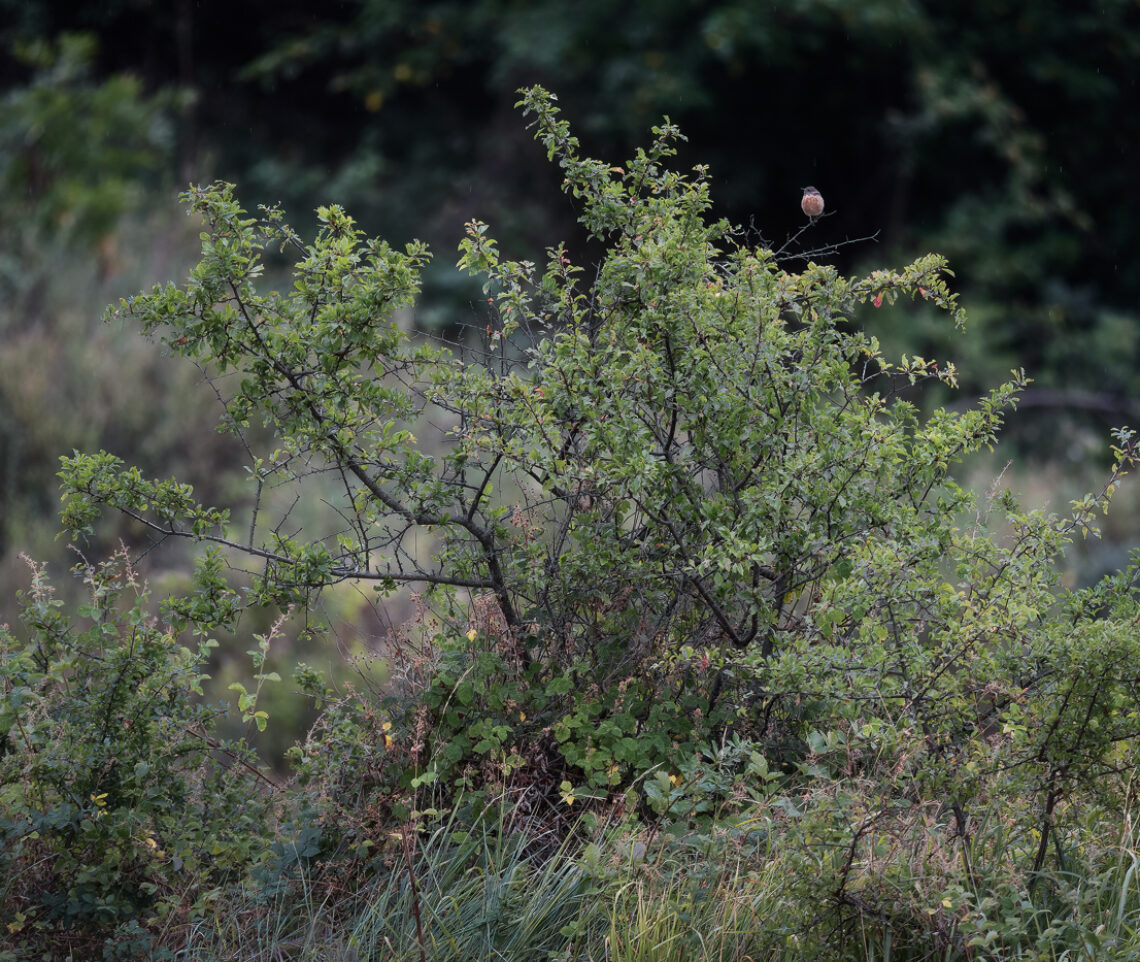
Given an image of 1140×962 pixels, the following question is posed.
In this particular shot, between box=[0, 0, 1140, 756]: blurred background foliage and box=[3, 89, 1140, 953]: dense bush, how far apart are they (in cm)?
848

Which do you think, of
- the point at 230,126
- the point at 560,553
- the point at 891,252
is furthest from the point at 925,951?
the point at 230,126

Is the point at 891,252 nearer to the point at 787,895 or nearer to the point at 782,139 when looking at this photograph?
the point at 782,139

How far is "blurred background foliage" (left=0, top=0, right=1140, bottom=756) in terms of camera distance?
13.3m

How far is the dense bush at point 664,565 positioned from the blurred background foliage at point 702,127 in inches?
334

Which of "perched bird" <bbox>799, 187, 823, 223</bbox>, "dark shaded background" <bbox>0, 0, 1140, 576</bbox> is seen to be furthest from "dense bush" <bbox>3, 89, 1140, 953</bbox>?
"dark shaded background" <bbox>0, 0, 1140, 576</bbox>

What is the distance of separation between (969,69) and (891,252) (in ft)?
7.20

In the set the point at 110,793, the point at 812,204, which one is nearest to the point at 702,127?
the point at 812,204

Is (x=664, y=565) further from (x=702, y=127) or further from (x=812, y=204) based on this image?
(x=702, y=127)

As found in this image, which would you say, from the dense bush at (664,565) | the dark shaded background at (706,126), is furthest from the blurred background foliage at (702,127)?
the dense bush at (664,565)

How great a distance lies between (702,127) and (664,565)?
39.4 feet

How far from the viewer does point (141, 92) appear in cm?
1566

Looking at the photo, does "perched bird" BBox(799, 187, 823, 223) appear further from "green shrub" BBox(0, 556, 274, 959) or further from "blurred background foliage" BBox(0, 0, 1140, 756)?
"blurred background foliage" BBox(0, 0, 1140, 756)

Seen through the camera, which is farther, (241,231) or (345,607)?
(345,607)

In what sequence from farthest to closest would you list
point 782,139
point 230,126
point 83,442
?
point 230,126
point 782,139
point 83,442
